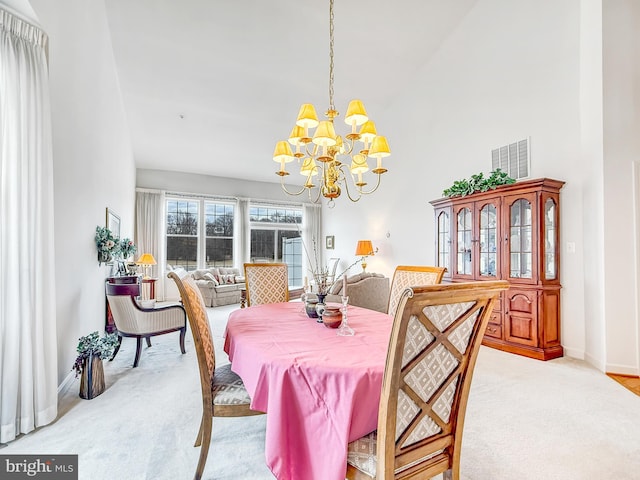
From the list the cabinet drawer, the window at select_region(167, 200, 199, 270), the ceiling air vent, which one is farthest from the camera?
the window at select_region(167, 200, 199, 270)

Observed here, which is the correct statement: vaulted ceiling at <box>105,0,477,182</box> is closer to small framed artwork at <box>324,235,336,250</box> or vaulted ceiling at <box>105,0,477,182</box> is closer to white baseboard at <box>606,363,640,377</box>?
small framed artwork at <box>324,235,336,250</box>

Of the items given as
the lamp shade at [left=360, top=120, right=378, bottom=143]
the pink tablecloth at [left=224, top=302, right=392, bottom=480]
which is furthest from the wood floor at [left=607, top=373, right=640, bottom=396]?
the lamp shade at [left=360, top=120, right=378, bottom=143]

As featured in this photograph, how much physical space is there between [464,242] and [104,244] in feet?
14.9

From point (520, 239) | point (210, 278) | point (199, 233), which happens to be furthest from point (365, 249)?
point (199, 233)

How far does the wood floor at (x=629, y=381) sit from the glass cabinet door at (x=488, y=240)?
4.57ft

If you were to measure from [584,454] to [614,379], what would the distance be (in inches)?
62.4

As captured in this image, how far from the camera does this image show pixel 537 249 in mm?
3359

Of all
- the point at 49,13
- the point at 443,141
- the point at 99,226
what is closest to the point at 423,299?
the point at 49,13

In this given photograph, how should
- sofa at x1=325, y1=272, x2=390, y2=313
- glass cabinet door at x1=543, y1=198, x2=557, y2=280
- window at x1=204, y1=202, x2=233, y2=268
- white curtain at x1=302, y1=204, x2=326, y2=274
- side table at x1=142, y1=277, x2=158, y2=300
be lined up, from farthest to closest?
1. white curtain at x1=302, y1=204, x2=326, y2=274
2. window at x1=204, y1=202, x2=233, y2=268
3. side table at x1=142, y1=277, x2=158, y2=300
4. sofa at x1=325, y1=272, x2=390, y2=313
5. glass cabinet door at x1=543, y1=198, x2=557, y2=280

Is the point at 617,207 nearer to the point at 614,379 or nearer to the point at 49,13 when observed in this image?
the point at 614,379

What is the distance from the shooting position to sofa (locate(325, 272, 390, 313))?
13.4 feet

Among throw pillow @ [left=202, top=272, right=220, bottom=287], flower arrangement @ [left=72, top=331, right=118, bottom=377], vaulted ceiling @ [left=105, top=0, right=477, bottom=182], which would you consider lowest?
flower arrangement @ [left=72, top=331, right=118, bottom=377]

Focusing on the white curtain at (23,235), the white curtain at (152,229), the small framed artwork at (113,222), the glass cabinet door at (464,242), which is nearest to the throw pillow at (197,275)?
the white curtain at (152,229)

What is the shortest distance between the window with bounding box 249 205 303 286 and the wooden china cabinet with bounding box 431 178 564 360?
5.25m
